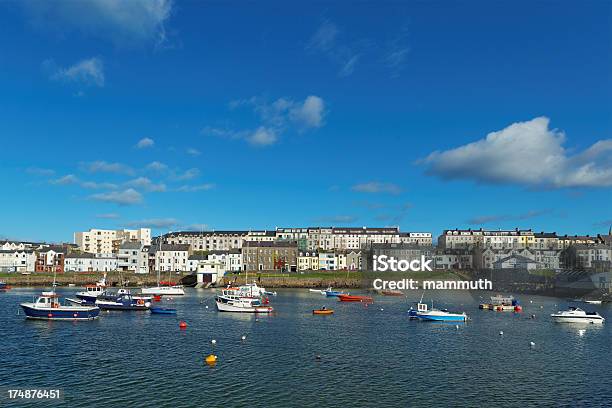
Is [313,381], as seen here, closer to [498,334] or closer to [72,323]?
[498,334]

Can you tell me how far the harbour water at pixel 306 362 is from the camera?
34.1 metres

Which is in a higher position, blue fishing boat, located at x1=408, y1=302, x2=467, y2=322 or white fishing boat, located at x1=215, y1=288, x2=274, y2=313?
white fishing boat, located at x1=215, y1=288, x2=274, y2=313

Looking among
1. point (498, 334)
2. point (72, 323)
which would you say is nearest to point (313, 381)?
point (498, 334)

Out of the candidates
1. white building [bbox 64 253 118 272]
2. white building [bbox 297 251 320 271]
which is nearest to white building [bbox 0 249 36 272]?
white building [bbox 64 253 118 272]

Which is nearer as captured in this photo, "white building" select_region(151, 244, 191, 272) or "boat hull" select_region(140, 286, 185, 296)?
"boat hull" select_region(140, 286, 185, 296)

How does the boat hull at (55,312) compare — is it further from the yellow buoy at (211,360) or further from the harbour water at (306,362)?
the yellow buoy at (211,360)

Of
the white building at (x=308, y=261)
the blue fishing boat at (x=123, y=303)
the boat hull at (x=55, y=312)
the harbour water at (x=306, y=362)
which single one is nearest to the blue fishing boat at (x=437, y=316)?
the harbour water at (x=306, y=362)

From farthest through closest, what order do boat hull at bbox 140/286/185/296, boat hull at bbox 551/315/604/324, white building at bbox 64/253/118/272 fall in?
white building at bbox 64/253/118/272, boat hull at bbox 140/286/185/296, boat hull at bbox 551/315/604/324

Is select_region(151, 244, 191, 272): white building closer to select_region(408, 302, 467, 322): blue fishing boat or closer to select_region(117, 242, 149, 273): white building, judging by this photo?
select_region(117, 242, 149, 273): white building

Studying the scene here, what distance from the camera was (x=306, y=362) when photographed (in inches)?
1736

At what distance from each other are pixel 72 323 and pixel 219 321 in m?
18.5

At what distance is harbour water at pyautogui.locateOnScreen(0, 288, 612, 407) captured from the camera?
34062 millimetres

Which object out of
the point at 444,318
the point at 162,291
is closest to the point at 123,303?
the point at 162,291

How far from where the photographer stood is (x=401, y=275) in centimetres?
16550
